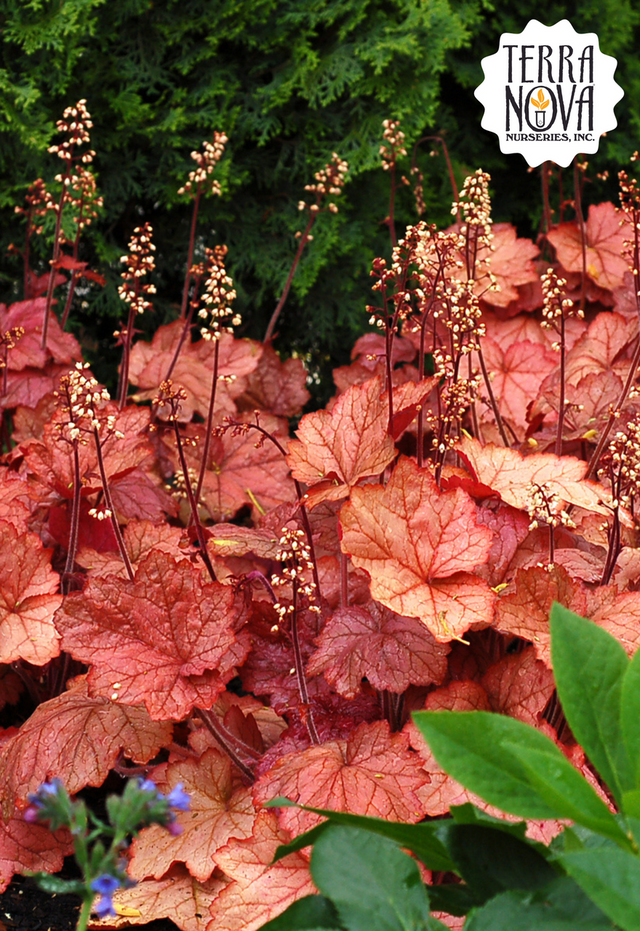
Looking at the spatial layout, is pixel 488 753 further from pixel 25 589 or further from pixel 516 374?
pixel 516 374

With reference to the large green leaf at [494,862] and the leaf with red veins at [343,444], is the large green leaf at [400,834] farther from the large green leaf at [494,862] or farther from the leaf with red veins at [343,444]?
the leaf with red veins at [343,444]

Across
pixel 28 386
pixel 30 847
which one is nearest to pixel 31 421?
pixel 28 386

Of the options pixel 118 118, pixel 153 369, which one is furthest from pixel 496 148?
pixel 153 369

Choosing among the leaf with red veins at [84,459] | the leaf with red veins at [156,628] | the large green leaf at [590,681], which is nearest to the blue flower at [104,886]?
the large green leaf at [590,681]

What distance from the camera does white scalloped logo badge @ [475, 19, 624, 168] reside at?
90.2 inches

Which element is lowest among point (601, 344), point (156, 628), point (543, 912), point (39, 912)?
point (39, 912)

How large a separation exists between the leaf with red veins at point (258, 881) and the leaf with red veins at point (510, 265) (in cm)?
182

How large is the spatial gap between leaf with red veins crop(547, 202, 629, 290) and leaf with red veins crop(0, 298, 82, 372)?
154cm

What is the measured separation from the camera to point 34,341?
2617 millimetres

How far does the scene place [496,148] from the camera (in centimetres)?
386

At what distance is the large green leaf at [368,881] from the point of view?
838 mm

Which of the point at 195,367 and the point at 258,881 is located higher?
the point at 195,367

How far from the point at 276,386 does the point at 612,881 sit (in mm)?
2229

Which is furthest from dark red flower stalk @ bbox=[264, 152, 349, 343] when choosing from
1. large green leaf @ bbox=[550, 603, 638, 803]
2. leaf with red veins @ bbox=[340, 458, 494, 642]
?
large green leaf @ bbox=[550, 603, 638, 803]
